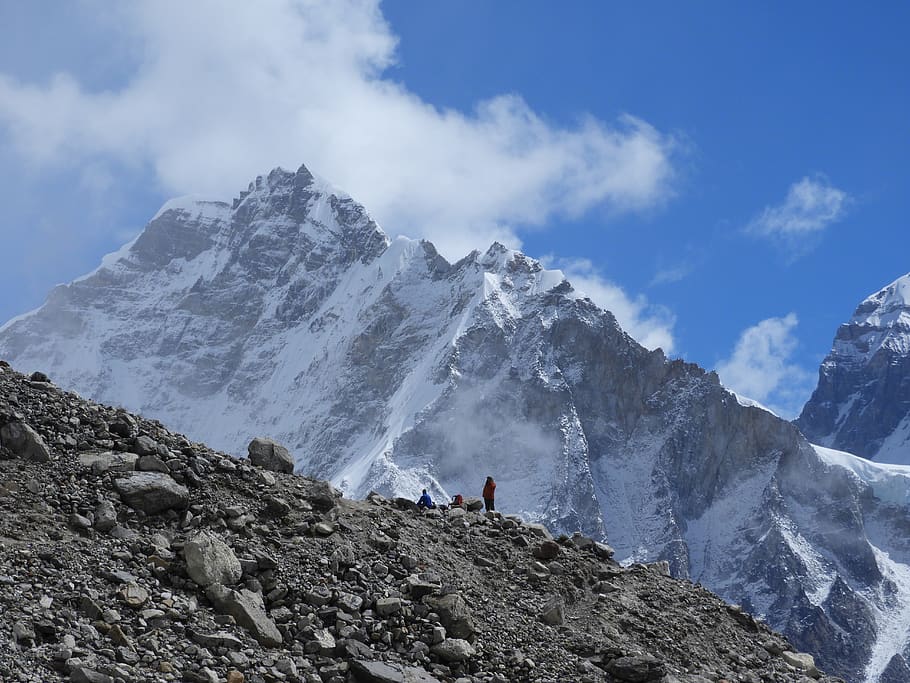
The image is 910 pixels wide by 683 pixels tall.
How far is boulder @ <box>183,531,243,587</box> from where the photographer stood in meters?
18.4

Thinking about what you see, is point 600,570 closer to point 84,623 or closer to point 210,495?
point 210,495

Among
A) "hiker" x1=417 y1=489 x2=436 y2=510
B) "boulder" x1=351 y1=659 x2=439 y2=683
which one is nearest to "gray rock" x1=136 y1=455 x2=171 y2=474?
"boulder" x1=351 y1=659 x2=439 y2=683

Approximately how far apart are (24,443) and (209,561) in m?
4.33

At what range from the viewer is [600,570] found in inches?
993

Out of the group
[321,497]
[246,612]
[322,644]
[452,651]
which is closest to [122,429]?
[321,497]

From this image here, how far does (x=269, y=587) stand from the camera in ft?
62.1

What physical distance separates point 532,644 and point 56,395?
10347 millimetres

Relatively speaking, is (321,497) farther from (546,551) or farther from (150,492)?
(546,551)

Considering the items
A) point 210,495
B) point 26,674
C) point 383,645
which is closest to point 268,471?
point 210,495

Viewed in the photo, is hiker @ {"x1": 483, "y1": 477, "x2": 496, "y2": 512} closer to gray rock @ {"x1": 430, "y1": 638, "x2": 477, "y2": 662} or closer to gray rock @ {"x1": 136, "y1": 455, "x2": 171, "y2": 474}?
gray rock @ {"x1": 430, "y1": 638, "x2": 477, "y2": 662}

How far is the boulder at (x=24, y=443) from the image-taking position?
Answer: 66.1 feet

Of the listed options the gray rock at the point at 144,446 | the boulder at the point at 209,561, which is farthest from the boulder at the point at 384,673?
the gray rock at the point at 144,446

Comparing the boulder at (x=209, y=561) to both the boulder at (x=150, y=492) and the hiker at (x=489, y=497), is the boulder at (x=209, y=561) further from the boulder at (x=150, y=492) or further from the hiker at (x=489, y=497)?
the hiker at (x=489, y=497)

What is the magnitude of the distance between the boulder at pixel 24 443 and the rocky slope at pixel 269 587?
1.4 inches
